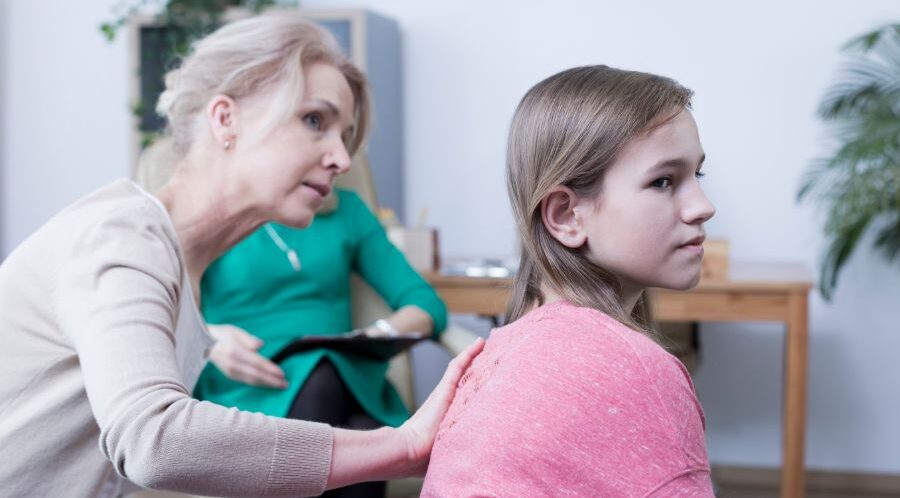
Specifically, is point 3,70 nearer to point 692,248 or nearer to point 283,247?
point 283,247

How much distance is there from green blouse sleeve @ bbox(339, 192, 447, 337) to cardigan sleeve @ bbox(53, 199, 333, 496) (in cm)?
126

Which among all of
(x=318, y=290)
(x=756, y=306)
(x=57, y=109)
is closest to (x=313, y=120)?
(x=318, y=290)

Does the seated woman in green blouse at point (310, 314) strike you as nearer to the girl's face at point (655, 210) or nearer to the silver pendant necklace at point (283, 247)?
the silver pendant necklace at point (283, 247)

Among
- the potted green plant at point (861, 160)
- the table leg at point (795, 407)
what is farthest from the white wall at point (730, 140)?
the table leg at point (795, 407)

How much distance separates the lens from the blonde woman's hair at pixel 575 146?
1005 millimetres

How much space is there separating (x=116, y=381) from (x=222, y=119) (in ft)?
1.99

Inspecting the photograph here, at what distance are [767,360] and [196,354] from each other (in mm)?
2272

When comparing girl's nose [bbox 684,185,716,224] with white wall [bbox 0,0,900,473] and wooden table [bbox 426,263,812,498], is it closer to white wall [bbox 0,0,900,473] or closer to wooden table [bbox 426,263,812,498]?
wooden table [bbox 426,263,812,498]

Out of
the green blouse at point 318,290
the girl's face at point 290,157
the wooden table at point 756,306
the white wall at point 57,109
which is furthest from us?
the white wall at point 57,109

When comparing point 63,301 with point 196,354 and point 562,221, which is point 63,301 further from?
point 562,221

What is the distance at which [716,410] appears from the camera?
333cm

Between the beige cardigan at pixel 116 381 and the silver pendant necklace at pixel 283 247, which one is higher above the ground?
the beige cardigan at pixel 116 381

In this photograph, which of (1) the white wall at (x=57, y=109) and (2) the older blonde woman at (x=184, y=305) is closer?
(2) the older blonde woman at (x=184, y=305)

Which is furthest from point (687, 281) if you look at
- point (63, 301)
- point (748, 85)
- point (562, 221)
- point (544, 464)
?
point (748, 85)
